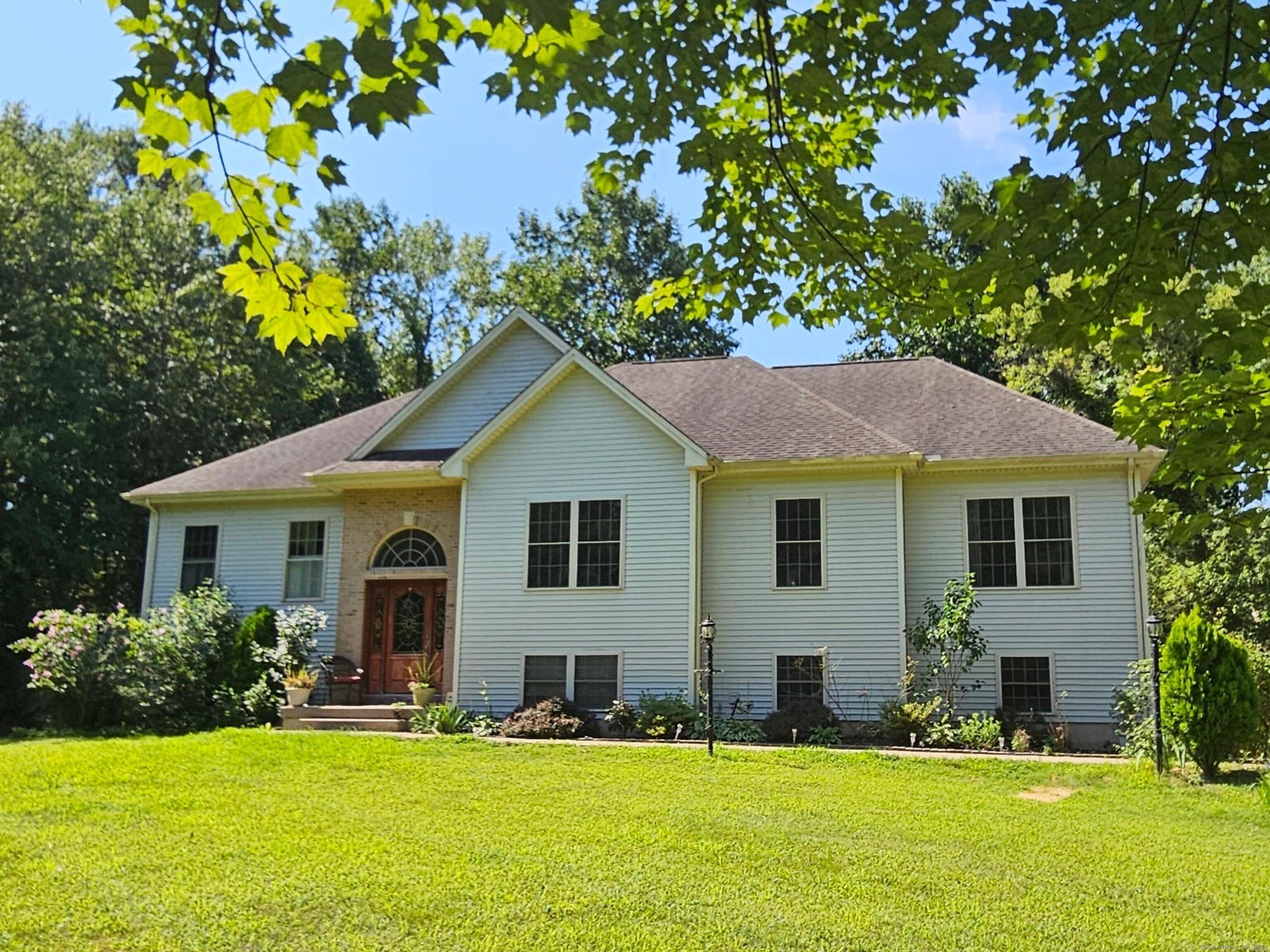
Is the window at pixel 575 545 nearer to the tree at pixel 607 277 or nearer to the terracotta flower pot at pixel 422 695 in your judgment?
the terracotta flower pot at pixel 422 695

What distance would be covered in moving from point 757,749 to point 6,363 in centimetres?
2027

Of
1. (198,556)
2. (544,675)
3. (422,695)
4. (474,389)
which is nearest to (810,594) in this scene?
(544,675)

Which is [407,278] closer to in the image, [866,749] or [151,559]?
[151,559]

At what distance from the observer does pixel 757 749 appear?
1448cm

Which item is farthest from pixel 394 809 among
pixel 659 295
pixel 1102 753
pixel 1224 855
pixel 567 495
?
pixel 1102 753

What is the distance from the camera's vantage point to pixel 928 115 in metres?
6.36

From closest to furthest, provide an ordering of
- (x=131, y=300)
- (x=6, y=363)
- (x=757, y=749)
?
(x=757, y=749), (x=6, y=363), (x=131, y=300)

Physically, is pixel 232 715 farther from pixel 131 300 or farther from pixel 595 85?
pixel 131 300

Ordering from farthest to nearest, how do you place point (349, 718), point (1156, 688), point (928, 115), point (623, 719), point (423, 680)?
1. point (423, 680)
2. point (349, 718)
3. point (623, 719)
4. point (1156, 688)
5. point (928, 115)

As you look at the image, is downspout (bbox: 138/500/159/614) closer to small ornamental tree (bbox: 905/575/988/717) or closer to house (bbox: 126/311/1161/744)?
house (bbox: 126/311/1161/744)

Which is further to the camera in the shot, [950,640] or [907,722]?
[950,640]

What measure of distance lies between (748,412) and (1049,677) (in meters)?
6.70

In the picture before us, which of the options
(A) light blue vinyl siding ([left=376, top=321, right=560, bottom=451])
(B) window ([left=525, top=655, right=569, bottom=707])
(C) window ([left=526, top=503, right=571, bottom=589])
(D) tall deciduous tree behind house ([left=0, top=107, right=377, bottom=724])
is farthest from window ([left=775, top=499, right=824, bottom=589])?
(D) tall deciduous tree behind house ([left=0, top=107, right=377, bottom=724])

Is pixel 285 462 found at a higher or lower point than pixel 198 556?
A: higher
